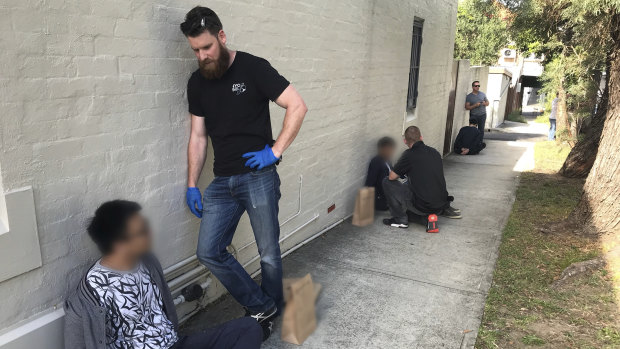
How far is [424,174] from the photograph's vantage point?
5.54 m

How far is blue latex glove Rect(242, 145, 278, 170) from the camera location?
299cm

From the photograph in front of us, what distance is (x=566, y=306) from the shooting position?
385cm

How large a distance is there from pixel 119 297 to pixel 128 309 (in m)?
0.07

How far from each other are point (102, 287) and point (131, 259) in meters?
0.18

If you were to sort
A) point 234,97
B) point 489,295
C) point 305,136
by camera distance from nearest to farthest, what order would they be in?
point 234,97 → point 489,295 → point 305,136

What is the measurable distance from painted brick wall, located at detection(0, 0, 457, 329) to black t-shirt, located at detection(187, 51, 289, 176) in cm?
21

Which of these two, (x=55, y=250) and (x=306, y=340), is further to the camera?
(x=306, y=340)

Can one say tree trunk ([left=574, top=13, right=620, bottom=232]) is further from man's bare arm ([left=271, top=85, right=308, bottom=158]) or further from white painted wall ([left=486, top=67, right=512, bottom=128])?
white painted wall ([left=486, top=67, right=512, bottom=128])

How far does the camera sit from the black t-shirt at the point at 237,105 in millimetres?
2947

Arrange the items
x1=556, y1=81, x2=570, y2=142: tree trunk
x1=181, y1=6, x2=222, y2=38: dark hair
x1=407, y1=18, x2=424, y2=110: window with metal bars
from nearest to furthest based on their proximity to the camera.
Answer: x1=181, y1=6, x2=222, y2=38: dark hair < x1=407, y1=18, x2=424, y2=110: window with metal bars < x1=556, y1=81, x2=570, y2=142: tree trunk

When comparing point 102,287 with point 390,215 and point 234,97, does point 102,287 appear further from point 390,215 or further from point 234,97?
point 390,215

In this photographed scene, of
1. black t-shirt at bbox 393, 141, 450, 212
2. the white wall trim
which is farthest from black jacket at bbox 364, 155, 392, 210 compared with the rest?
the white wall trim

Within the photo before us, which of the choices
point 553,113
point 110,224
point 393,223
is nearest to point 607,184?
point 393,223

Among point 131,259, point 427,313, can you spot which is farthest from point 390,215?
point 131,259
